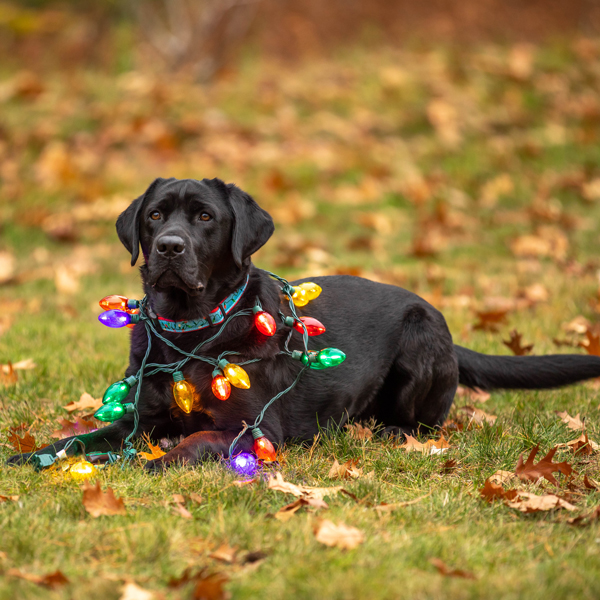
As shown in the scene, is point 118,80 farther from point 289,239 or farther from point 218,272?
point 218,272

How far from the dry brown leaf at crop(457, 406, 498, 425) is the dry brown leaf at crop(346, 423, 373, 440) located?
Answer: 1.87ft

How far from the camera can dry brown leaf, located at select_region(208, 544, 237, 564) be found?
2.21 metres

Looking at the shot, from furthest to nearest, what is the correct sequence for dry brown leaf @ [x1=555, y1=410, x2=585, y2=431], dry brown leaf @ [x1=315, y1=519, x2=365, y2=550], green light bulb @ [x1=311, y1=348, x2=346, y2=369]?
dry brown leaf @ [x1=555, y1=410, x2=585, y2=431] → green light bulb @ [x1=311, y1=348, x2=346, y2=369] → dry brown leaf @ [x1=315, y1=519, x2=365, y2=550]

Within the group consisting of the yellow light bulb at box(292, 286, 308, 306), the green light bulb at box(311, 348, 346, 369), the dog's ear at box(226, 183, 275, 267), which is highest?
the dog's ear at box(226, 183, 275, 267)

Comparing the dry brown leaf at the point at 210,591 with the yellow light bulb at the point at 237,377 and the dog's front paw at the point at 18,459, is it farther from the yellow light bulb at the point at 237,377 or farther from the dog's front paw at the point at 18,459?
the dog's front paw at the point at 18,459

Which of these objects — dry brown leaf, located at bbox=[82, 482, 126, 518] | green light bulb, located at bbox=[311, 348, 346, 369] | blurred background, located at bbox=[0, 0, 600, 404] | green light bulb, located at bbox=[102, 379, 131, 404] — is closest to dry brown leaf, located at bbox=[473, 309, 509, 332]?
blurred background, located at bbox=[0, 0, 600, 404]

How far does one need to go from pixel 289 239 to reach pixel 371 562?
6604mm

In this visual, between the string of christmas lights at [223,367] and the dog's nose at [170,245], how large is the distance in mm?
368

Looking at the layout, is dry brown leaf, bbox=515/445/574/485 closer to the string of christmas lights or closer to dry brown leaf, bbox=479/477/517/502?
dry brown leaf, bbox=479/477/517/502

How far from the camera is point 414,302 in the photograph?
402cm

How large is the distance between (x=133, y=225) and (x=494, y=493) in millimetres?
2054

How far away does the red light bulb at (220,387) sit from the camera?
9.96ft

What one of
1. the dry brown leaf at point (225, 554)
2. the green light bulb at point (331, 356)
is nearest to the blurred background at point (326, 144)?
the green light bulb at point (331, 356)

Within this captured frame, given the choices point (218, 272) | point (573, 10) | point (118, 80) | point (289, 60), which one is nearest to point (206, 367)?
point (218, 272)
